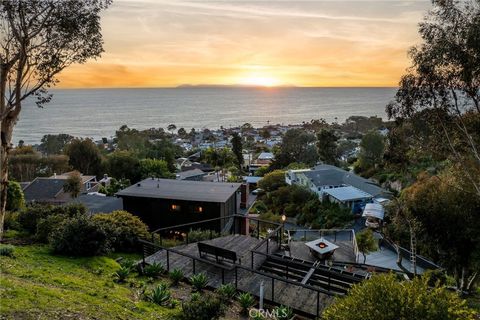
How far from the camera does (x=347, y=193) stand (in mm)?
37000

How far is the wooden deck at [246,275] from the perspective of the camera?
993 centimetres

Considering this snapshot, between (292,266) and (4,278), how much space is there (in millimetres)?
8386

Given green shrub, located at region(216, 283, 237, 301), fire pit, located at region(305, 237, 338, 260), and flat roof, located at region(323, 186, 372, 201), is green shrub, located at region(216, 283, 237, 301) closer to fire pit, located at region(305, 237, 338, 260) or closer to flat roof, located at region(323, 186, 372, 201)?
fire pit, located at region(305, 237, 338, 260)

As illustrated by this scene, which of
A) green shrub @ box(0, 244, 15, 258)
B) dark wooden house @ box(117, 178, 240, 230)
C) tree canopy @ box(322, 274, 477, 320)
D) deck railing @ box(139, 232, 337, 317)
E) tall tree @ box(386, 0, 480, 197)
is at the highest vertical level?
tall tree @ box(386, 0, 480, 197)

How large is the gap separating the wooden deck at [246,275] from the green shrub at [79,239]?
2.03m

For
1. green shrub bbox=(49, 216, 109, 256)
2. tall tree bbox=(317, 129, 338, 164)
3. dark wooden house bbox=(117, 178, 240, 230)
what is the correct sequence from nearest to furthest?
green shrub bbox=(49, 216, 109, 256), dark wooden house bbox=(117, 178, 240, 230), tall tree bbox=(317, 129, 338, 164)

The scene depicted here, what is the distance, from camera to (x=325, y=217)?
34812 millimetres

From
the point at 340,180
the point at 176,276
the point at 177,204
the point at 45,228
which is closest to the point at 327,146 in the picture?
the point at 340,180

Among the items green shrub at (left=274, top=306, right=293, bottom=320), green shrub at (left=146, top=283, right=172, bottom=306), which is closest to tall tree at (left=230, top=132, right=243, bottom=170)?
green shrub at (left=146, top=283, right=172, bottom=306)

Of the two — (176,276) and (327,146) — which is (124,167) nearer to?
(327,146)

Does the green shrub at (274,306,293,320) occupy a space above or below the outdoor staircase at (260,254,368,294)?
above

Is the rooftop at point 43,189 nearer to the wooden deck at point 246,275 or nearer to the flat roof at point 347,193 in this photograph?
the wooden deck at point 246,275
